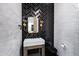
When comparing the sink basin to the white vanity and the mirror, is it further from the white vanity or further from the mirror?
the mirror

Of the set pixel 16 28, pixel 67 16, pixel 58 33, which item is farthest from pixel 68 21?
pixel 16 28

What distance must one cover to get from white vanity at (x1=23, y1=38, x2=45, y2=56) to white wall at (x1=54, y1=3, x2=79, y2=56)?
0.21 meters

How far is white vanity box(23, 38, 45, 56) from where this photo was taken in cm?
134

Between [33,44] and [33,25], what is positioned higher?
[33,25]

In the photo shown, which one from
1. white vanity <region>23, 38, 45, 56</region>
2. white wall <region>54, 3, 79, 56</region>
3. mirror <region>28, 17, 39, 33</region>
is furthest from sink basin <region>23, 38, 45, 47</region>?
white wall <region>54, 3, 79, 56</region>

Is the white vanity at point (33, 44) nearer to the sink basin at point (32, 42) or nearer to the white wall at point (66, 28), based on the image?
the sink basin at point (32, 42)

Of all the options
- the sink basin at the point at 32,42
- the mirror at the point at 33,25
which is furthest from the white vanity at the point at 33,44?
the mirror at the point at 33,25

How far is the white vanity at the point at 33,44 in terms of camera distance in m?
1.34

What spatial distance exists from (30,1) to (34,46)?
0.62m

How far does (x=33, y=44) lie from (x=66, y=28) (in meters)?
0.56

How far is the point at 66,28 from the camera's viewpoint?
4.74ft

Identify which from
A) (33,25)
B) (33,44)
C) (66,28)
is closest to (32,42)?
(33,44)

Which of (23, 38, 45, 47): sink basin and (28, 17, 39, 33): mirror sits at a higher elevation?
(28, 17, 39, 33): mirror

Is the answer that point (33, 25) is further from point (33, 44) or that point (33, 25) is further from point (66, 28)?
point (66, 28)
